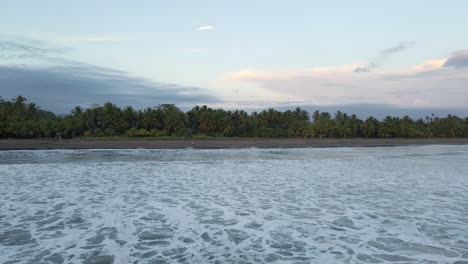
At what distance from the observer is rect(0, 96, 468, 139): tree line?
5691 centimetres

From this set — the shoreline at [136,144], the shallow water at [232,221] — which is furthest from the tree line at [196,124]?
the shallow water at [232,221]

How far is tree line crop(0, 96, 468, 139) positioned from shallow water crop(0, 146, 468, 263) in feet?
157

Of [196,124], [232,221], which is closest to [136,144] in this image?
[196,124]

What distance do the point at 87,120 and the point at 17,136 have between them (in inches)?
462

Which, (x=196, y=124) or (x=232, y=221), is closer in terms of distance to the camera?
(x=232, y=221)

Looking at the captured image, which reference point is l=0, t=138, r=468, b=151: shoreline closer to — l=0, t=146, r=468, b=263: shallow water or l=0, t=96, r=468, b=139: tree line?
l=0, t=96, r=468, b=139: tree line

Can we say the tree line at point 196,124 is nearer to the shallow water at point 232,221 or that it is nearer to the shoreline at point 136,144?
the shoreline at point 136,144

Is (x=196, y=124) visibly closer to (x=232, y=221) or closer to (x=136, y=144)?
(x=136, y=144)

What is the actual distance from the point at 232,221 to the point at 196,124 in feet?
208

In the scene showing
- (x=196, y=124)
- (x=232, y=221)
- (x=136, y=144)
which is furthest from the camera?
(x=196, y=124)

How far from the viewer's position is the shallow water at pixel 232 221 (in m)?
5.88

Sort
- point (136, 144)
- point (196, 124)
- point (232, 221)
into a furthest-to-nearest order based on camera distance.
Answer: point (196, 124) < point (136, 144) < point (232, 221)

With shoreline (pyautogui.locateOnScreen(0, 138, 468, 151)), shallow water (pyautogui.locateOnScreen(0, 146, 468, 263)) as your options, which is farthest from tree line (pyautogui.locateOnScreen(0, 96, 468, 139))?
shallow water (pyautogui.locateOnScreen(0, 146, 468, 263))

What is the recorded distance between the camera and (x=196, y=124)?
70875 mm
